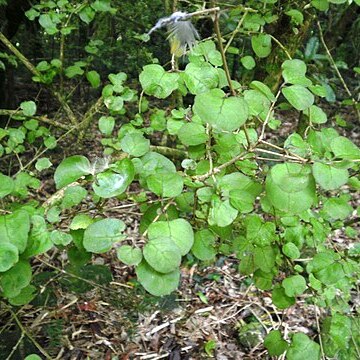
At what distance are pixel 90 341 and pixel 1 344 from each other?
0.38 metres

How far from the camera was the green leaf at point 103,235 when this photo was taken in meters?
0.71

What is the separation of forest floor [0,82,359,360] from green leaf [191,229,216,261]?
28.1 inches

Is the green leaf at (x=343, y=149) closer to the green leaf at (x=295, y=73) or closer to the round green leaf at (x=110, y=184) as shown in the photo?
the green leaf at (x=295, y=73)

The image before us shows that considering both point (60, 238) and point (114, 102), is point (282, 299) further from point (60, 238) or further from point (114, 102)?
point (114, 102)

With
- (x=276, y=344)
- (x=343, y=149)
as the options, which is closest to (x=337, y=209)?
(x=343, y=149)

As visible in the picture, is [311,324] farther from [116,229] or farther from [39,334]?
[116,229]

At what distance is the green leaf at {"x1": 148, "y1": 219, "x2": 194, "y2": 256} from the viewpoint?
2.27 feet

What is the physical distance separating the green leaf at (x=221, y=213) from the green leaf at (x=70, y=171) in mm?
219

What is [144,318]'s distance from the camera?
1.93 metres

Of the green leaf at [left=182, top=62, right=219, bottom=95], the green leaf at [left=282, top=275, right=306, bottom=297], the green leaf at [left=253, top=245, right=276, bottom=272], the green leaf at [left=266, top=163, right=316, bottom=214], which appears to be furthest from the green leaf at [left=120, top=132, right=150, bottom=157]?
the green leaf at [left=282, top=275, right=306, bottom=297]

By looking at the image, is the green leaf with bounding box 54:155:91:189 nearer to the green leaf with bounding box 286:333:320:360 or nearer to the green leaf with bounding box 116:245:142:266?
the green leaf with bounding box 116:245:142:266

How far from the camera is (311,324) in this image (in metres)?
2.08

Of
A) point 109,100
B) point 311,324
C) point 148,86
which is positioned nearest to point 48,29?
point 109,100

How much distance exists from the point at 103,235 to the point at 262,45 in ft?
2.67
